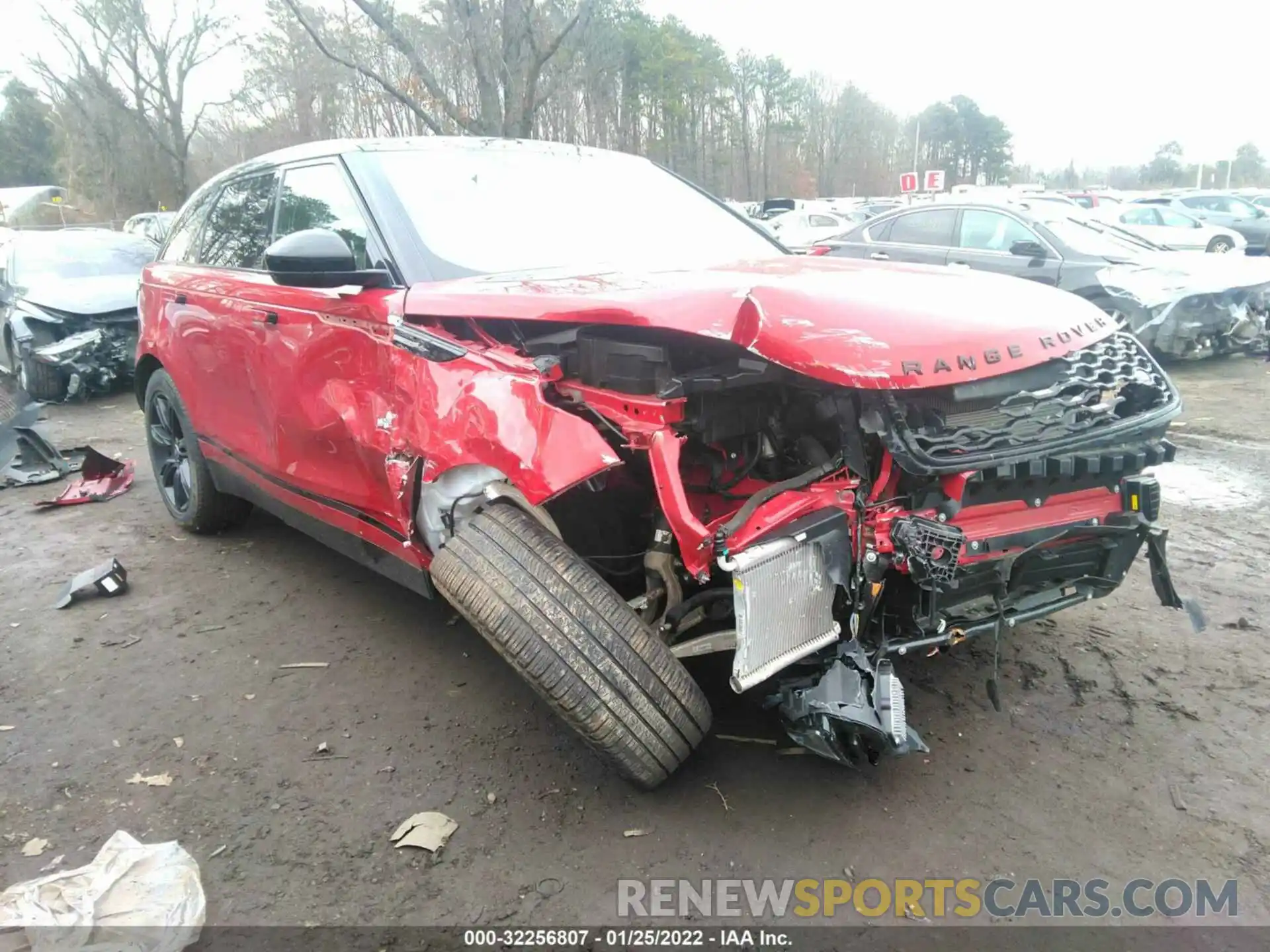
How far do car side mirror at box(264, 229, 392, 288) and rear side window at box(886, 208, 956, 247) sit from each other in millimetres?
Result: 7410

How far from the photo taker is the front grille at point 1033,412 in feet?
7.20

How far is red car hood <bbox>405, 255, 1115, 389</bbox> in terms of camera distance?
2.07 meters

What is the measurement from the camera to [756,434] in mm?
2539

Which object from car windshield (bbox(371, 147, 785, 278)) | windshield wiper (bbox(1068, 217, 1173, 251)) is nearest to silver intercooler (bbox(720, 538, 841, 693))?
car windshield (bbox(371, 147, 785, 278))

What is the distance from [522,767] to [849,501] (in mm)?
1300

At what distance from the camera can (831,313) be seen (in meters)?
2.16

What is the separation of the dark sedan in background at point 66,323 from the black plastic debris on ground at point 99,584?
4.99m

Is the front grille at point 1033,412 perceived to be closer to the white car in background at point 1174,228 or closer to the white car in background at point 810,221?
the white car in background at point 1174,228

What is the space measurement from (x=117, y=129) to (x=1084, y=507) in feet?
123

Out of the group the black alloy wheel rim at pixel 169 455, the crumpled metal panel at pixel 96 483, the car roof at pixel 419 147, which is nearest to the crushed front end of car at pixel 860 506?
the car roof at pixel 419 147

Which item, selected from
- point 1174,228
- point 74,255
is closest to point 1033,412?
point 74,255

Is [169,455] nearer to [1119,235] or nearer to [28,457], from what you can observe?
[28,457]

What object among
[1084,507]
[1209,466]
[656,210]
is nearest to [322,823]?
[1084,507]

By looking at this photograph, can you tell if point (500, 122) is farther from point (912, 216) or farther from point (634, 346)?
point (634, 346)
